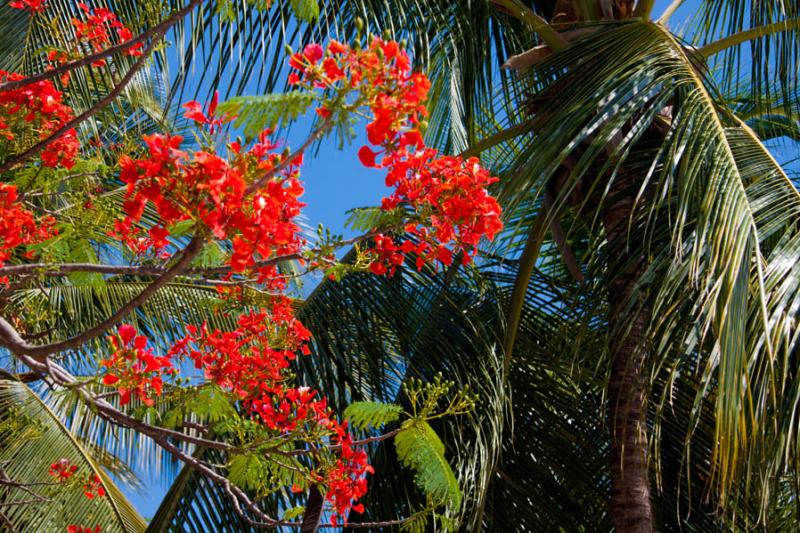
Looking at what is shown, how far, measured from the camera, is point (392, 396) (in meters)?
5.09

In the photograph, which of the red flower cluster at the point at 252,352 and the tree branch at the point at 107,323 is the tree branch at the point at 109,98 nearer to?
the tree branch at the point at 107,323

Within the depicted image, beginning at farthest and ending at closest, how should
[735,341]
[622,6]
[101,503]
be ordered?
[101,503]
[622,6]
[735,341]

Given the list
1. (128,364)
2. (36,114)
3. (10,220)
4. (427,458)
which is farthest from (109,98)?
(427,458)

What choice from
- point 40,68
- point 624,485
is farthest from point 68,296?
point 624,485

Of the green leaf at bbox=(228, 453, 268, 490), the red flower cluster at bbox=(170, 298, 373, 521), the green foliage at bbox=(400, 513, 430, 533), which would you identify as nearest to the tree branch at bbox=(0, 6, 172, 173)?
the red flower cluster at bbox=(170, 298, 373, 521)

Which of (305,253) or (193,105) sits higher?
(193,105)

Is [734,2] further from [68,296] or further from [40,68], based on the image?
[68,296]

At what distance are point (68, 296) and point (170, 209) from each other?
213 inches

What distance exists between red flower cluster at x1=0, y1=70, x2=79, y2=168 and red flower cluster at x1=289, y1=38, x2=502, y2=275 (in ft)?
4.46

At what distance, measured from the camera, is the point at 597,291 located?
4387 mm

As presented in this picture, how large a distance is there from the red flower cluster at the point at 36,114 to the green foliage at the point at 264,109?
156 cm

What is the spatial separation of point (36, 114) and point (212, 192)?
1767 mm

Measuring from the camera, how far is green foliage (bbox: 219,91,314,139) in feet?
6.09

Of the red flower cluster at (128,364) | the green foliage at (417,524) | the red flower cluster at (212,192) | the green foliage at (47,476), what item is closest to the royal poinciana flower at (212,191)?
the red flower cluster at (212,192)
